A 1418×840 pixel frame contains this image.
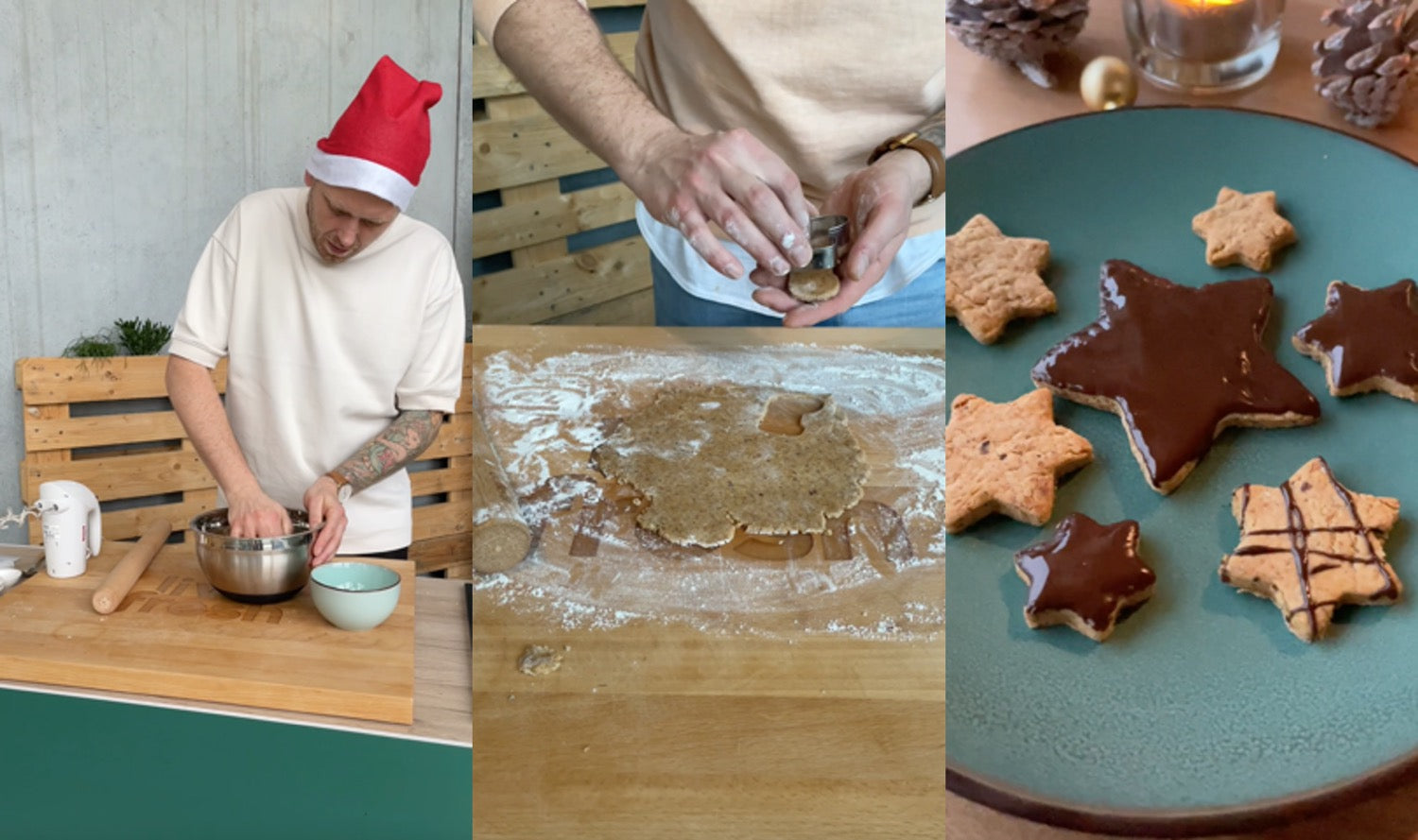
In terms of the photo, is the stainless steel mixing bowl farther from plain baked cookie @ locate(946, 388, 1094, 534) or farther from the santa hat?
plain baked cookie @ locate(946, 388, 1094, 534)

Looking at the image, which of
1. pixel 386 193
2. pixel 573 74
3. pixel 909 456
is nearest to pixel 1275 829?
pixel 909 456

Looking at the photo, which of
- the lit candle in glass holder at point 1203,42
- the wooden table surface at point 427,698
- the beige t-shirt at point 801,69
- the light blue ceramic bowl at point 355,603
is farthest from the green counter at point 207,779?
the lit candle in glass holder at point 1203,42

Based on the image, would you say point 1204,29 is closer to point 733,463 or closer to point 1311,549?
point 1311,549

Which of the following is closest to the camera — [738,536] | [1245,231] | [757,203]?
[757,203]

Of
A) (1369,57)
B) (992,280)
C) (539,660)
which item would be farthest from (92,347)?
(1369,57)

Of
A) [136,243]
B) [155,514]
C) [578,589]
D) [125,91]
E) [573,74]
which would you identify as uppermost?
[573,74]

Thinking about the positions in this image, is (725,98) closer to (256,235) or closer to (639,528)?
(639,528)
